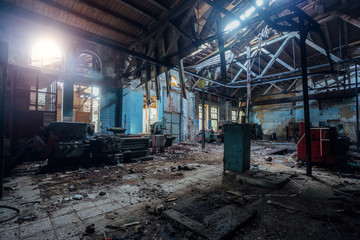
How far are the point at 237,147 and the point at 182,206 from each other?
252cm

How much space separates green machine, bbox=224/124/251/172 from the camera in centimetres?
440

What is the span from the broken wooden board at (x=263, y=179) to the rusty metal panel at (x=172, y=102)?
10.0 m

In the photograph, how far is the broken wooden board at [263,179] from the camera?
3.50 metres

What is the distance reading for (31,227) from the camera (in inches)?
83.4

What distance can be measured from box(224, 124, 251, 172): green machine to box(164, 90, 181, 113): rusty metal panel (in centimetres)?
925

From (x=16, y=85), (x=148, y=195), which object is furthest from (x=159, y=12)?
(x=16, y=85)

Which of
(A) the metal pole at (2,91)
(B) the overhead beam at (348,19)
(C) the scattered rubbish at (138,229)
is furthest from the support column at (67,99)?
(B) the overhead beam at (348,19)

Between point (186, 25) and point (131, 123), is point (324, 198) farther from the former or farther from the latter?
point (131, 123)

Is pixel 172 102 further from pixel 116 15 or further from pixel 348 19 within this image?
pixel 348 19

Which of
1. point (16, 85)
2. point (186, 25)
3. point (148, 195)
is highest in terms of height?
point (186, 25)

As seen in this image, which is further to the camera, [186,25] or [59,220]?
[186,25]

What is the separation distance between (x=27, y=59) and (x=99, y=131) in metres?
4.38

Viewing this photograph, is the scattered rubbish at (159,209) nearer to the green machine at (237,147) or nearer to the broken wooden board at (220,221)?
the broken wooden board at (220,221)

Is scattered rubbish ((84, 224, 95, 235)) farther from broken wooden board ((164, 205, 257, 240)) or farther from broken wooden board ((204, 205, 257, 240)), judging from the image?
broken wooden board ((204, 205, 257, 240))
